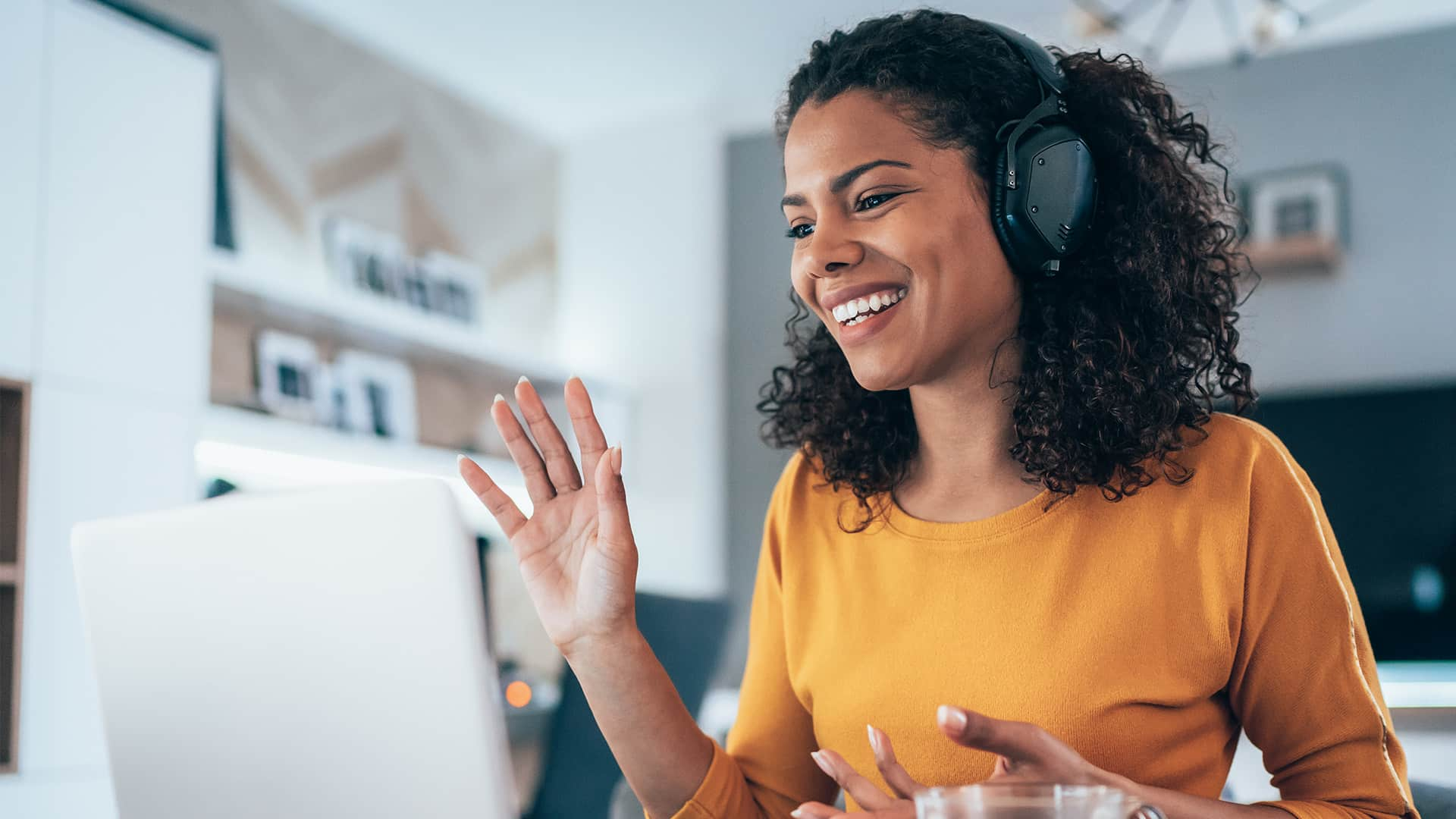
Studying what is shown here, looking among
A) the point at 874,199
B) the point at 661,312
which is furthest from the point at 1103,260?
the point at 661,312

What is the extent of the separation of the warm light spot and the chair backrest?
110cm

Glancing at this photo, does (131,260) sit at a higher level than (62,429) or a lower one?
higher

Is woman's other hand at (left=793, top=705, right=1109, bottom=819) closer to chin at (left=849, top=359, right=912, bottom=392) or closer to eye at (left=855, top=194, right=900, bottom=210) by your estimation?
chin at (left=849, top=359, right=912, bottom=392)

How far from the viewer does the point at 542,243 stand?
4.47 metres

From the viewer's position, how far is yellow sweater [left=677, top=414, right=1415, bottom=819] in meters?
0.94

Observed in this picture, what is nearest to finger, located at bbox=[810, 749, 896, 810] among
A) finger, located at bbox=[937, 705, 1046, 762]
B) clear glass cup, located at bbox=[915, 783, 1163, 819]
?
finger, located at bbox=[937, 705, 1046, 762]

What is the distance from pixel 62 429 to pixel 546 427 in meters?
1.59

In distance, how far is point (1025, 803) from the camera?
1.68ft

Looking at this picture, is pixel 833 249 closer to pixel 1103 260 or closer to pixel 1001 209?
pixel 1001 209

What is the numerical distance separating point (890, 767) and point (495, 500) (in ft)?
1.35

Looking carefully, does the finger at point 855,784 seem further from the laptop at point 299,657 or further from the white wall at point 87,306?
the white wall at point 87,306

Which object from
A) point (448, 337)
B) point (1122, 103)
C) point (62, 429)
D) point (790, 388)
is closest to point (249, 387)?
point (448, 337)

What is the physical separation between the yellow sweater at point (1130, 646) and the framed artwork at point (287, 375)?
2.33 m

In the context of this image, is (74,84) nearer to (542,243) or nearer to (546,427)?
(546,427)
